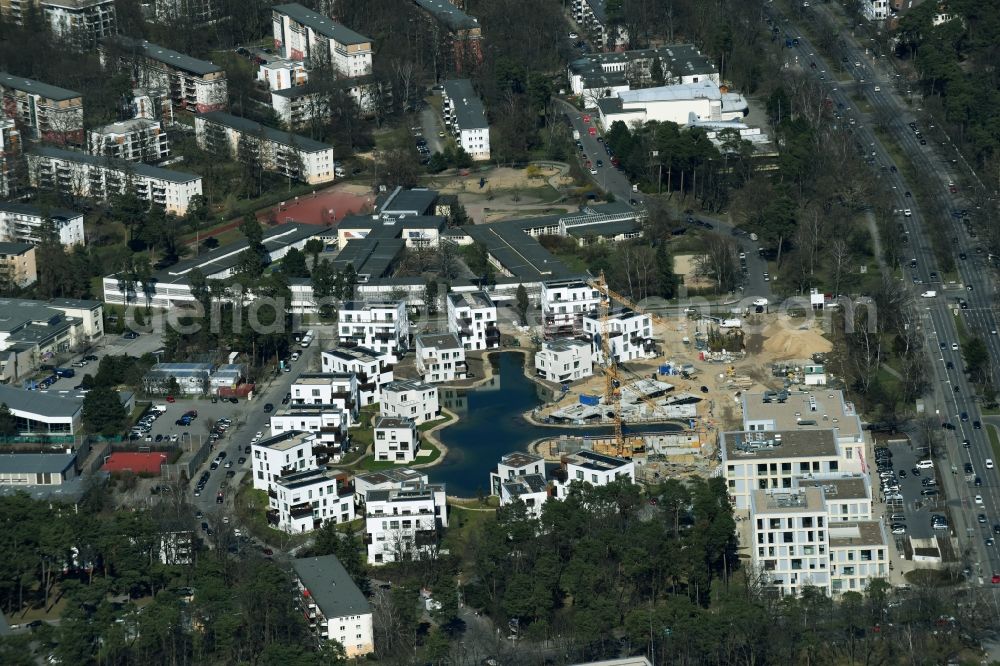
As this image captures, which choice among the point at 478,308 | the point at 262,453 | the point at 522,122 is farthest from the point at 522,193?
the point at 262,453

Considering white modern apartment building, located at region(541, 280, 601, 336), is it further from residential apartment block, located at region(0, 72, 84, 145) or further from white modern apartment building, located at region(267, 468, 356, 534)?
residential apartment block, located at region(0, 72, 84, 145)

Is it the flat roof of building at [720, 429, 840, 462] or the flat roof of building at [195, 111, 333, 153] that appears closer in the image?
the flat roof of building at [720, 429, 840, 462]

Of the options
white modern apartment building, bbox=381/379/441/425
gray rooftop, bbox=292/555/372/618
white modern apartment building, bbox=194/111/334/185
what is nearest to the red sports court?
white modern apartment building, bbox=381/379/441/425

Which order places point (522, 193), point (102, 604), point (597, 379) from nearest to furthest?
point (102, 604) → point (597, 379) → point (522, 193)

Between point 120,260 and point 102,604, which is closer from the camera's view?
point 102,604

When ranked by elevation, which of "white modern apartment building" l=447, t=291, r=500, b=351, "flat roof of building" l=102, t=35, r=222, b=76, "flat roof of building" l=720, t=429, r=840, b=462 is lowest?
"flat roof of building" l=720, t=429, r=840, b=462

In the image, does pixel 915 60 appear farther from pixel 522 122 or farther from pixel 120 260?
pixel 120 260

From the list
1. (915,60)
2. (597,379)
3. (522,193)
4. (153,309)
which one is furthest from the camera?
(915,60)
